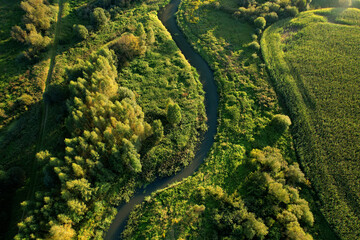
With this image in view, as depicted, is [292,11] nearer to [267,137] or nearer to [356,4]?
[356,4]

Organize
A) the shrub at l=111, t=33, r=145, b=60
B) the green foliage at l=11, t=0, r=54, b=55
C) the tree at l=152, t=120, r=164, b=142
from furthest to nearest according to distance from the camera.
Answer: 1. the green foliage at l=11, t=0, r=54, b=55
2. the shrub at l=111, t=33, r=145, b=60
3. the tree at l=152, t=120, r=164, b=142

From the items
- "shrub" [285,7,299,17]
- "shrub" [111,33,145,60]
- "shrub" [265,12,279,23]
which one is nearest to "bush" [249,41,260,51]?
"shrub" [265,12,279,23]

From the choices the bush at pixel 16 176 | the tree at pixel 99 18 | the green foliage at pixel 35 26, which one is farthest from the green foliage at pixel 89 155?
the tree at pixel 99 18

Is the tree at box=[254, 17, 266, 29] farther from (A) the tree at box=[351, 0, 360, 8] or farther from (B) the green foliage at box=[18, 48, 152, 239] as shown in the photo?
(B) the green foliage at box=[18, 48, 152, 239]

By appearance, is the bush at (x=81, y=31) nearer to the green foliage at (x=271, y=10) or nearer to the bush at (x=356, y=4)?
the green foliage at (x=271, y=10)

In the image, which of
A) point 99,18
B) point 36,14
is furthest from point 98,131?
point 36,14

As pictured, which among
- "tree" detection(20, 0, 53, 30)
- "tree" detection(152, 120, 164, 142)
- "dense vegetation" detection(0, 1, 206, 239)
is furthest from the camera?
"tree" detection(20, 0, 53, 30)

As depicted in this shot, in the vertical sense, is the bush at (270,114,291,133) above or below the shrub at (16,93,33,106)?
below

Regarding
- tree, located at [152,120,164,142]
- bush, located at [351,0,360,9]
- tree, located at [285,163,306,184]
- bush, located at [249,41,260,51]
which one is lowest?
tree, located at [285,163,306,184]
